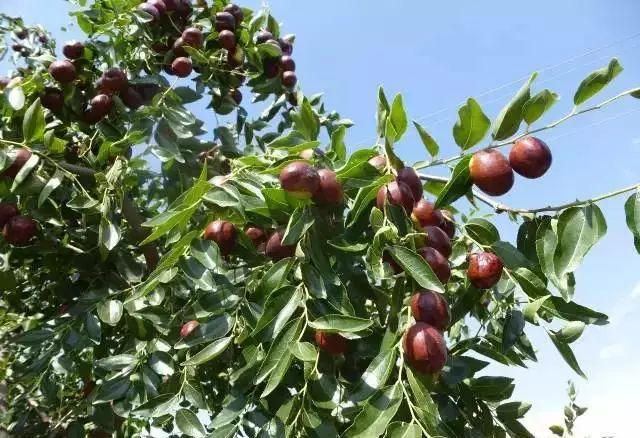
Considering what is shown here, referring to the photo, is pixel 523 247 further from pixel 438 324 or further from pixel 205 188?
pixel 205 188

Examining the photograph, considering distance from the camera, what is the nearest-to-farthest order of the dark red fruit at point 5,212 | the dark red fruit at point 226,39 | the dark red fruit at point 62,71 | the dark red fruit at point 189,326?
the dark red fruit at point 189,326 < the dark red fruit at point 5,212 < the dark red fruit at point 62,71 < the dark red fruit at point 226,39

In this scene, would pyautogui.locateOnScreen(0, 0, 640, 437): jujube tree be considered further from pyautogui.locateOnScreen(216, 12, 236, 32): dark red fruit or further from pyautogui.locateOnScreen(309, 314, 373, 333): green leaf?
pyautogui.locateOnScreen(216, 12, 236, 32): dark red fruit

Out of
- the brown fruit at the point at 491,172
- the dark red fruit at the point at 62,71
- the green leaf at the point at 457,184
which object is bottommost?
the dark red fruit at the point at 62,71

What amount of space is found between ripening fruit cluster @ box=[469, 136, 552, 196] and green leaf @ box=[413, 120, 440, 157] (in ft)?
0.54

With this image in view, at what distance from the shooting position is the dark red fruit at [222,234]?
4.78 feet

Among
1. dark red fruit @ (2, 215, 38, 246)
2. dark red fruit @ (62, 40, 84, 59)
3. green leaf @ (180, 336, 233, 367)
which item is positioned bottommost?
dark red fruit @ (2, 215, 38, 246)

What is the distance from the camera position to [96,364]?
5.51ft

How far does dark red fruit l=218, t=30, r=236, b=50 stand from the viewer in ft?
8.43

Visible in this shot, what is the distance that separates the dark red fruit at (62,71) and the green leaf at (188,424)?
1.38 m

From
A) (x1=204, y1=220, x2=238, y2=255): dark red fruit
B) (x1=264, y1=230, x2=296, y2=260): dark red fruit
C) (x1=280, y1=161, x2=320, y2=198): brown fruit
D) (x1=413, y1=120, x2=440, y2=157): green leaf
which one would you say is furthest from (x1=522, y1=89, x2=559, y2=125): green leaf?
(x1=204, y1=220, x2=238, y2=255): dark red fruit

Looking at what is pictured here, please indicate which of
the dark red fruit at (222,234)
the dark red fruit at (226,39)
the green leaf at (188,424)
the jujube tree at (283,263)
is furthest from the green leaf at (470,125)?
the dark red fruit at (226,39)

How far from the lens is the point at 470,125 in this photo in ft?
4.29

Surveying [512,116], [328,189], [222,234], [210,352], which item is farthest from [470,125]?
[210,352]

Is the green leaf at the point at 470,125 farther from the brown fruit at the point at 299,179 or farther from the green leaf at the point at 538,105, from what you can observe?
the brown fruit at the point at 299,179
